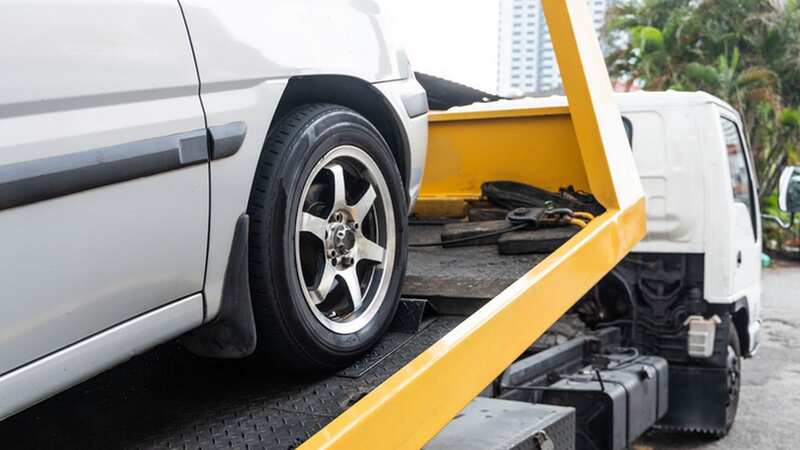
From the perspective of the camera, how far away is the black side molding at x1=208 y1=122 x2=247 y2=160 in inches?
67.2

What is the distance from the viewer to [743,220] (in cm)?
552

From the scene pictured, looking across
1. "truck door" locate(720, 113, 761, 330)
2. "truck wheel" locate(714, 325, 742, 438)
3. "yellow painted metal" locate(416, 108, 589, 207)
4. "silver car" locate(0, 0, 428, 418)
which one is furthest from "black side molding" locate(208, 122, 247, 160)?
"truck wheel" locate(714, 325, 742, 438)

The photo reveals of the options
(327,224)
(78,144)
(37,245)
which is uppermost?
(78,144)

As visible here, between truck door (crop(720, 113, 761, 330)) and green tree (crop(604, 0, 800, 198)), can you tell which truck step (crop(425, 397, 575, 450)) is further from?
green tree (crop(604, 0, 800, 198))

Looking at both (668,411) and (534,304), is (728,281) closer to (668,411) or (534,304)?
(668,411)

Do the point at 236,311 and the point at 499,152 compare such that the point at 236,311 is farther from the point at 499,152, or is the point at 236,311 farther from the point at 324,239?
the point at 499,152

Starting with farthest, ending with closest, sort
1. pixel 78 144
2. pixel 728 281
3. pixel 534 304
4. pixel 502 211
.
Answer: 1. pixel 728 281
2. pixel 502 211
3. pixel 534 304
4. pixel 78 144

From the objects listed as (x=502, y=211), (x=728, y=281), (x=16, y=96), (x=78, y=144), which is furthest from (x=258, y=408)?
(x=728, y=281)

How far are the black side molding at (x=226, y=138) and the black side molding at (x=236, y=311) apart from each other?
16 cm

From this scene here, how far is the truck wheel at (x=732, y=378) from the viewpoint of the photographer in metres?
5.35

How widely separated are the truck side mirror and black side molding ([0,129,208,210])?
4855mm

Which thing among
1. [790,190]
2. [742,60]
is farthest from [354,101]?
[742,60]

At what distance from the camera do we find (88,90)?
1431mm

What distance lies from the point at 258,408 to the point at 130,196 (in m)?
0.66
